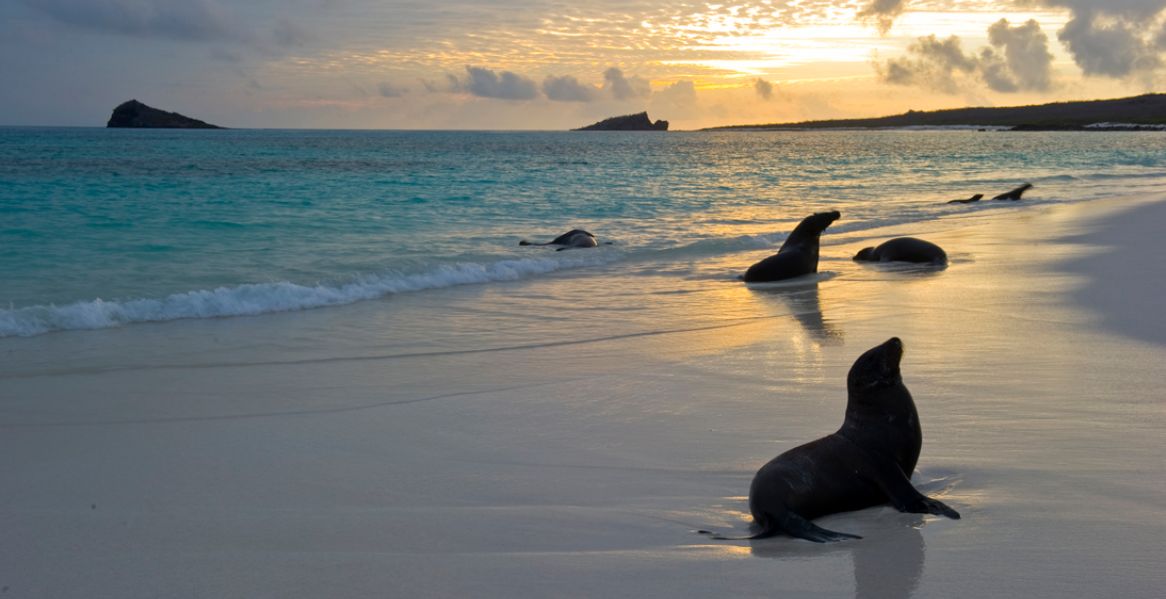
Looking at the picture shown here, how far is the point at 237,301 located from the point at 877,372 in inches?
317

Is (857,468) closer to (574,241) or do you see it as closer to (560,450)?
(560,450)

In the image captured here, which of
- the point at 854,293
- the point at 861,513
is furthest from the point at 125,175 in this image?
the point at 861,513

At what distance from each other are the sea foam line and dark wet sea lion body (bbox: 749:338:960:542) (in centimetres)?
760

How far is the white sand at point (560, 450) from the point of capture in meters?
4.07

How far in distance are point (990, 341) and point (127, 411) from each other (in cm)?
622

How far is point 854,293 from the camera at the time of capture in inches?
469

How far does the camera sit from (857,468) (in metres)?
4.86

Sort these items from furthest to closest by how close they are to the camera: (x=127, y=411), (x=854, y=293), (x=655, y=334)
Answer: (x=854, y=293) → (x=655, y=334) → (x=127, y=411)

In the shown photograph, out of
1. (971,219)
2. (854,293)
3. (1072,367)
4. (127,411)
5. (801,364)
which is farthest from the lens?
(971,219)

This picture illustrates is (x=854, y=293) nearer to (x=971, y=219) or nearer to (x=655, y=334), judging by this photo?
(x=655, y=334)

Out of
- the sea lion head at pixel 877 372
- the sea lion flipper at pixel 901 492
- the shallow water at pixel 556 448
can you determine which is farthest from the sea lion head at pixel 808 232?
the sea lion flipper at pixel 901 492

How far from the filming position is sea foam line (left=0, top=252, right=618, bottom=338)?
1011 cm

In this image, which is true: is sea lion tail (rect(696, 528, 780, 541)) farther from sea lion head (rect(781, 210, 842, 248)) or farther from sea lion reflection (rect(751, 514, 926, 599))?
sea lion head (rect(781, 210, 842, 248))

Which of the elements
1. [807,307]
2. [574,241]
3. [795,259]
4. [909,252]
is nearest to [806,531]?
[807,307]
